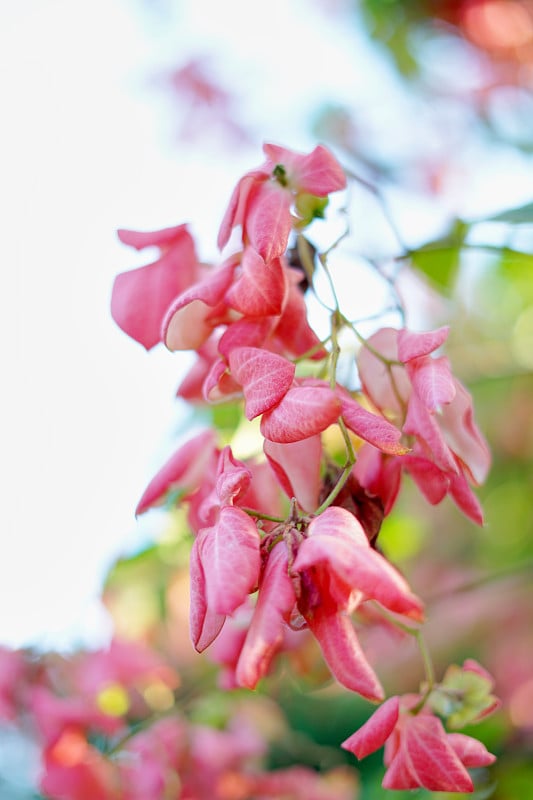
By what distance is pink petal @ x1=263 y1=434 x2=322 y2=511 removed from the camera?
429 millimetres

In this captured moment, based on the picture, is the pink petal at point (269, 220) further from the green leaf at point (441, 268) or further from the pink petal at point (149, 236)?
the green leaf at point (441, 268)

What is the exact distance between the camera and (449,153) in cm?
164

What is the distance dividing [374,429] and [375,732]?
0.14 m

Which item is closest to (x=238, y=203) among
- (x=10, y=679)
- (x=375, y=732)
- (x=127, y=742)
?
(x=375, y=732)

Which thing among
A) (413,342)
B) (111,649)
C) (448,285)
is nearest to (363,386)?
(413,342)

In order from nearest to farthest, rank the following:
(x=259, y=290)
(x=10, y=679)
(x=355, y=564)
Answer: (x=355, y=564)
(x=259, y=290)
(x=10, y=679)

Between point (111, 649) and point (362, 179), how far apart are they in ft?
1.87

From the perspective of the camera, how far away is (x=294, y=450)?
43 centimetres

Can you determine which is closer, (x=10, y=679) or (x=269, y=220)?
(x=269, y=220)

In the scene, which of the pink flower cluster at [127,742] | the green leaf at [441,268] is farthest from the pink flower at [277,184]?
the pink flower cluster at [127,742]

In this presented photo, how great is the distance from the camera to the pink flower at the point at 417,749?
0.39 metres

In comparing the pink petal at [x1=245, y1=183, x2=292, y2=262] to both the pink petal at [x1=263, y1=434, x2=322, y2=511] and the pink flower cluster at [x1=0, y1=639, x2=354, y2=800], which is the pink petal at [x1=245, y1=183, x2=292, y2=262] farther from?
the pink flower cluster at [x1=0, y1=639, x2=354, y2=800]

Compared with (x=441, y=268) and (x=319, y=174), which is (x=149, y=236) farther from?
(x=441, y=268)

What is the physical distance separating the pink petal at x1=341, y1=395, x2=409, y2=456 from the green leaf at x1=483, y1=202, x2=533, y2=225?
22 cm
